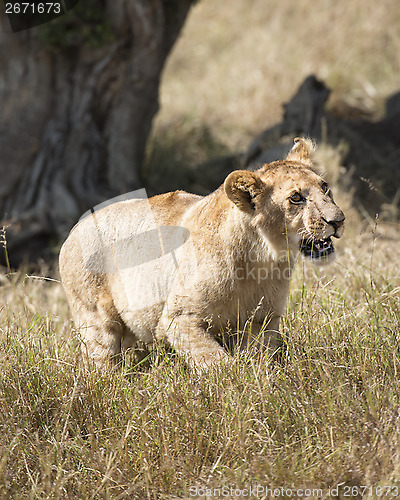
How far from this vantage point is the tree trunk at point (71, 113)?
780cm

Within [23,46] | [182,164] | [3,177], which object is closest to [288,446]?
[3,177]

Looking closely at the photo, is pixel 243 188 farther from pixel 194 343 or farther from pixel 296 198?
pixel 194 343

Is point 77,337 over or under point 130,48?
under

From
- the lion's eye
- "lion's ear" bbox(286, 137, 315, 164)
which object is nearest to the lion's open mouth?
the lion's eye

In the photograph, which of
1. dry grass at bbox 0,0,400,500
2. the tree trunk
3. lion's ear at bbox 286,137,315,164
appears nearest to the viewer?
dry grass at bbox 0,0,400,500

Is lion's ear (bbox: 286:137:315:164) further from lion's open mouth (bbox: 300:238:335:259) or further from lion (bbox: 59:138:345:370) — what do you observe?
lion's open mouth (bbox: 300:238:335:259)

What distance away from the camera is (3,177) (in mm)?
7844

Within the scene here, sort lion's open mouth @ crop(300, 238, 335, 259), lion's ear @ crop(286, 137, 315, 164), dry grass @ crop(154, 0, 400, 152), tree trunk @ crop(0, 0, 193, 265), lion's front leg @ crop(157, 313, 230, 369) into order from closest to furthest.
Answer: lion's open mouth @ crop(300, 238, 335, 259), lion's front leg @ crop(157, 313, 230, 369), lion's ear @ crop(286, 137, 315, 164), tree trunk @ crop(0, 0, 193, 265), dry grass @ crop(154, 0, 400, 152)

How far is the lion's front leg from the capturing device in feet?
12.3

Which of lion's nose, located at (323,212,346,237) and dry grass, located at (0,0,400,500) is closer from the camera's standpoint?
dry grass, located at (0,0,400,500)

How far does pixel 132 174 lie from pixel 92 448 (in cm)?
593

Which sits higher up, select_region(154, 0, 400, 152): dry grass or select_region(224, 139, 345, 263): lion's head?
select_region(154, 0, 400, 152): dry grass

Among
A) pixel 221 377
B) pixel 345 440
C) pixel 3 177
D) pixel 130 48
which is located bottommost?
pixel 345 440

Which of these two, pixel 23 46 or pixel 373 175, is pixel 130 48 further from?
pixel 373 175
